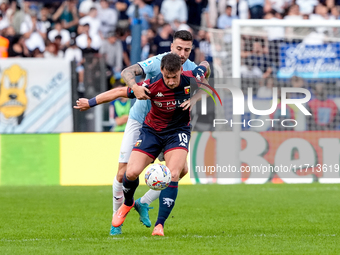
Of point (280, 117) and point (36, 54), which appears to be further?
point (36, 54)

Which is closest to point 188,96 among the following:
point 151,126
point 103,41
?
point 151,126

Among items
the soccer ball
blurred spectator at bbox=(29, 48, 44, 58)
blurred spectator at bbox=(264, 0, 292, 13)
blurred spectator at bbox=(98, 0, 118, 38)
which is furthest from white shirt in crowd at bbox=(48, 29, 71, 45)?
the soccer ball

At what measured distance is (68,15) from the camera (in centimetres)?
1998

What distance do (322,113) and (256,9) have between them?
5.30 m

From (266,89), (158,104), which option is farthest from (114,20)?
(158,104)

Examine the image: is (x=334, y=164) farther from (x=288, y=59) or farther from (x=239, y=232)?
(x=239, y=232)

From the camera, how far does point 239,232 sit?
7.73 meters

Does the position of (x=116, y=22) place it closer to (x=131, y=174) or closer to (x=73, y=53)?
(x=73, y=53)

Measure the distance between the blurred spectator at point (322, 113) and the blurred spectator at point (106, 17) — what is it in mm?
6599

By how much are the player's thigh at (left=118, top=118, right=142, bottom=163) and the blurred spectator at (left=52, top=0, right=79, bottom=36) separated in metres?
11.9

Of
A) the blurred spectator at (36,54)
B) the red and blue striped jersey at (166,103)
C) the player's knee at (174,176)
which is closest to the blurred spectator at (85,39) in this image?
the blurred spectator at (36,54)

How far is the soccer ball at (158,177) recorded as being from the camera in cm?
701

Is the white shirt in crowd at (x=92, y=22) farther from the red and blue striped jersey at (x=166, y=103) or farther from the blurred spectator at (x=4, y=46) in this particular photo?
the red and blue striped jersey at (x=166, y=103)

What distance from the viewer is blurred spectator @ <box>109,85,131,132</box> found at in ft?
49.7
